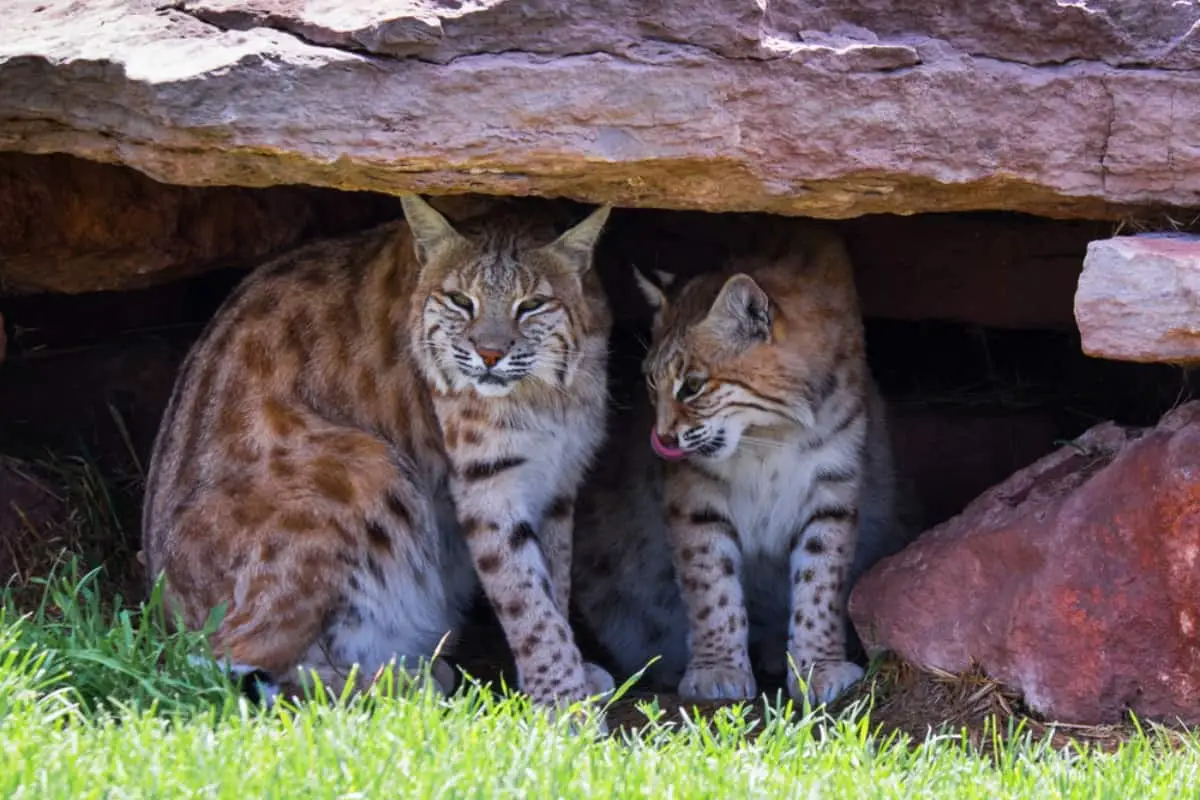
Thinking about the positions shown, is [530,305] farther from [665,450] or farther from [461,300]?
[665,450]

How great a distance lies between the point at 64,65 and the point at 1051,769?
2902 millimetres

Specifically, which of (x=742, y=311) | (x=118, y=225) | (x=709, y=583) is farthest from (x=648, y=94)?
(x=118, y=225)

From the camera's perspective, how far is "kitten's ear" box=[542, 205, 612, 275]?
4910 millimetres

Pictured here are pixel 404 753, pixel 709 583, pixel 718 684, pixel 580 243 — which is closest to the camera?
pixel 404 753

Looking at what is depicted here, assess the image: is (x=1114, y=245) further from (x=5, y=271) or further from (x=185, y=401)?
(x=5, y=271)

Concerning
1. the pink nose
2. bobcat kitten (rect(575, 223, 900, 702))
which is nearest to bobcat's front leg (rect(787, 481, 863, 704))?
bobcat kitten (rect(575, 223, 900, 702))

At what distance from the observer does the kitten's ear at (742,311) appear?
16.3 ft

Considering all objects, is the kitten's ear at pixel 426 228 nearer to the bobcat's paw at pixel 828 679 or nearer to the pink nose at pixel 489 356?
the pink nose at pixel 489 356

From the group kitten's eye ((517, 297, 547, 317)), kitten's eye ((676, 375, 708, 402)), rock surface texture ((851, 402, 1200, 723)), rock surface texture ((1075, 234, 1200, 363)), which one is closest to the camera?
rock surface texture ((1075, 234, 1200, 363))

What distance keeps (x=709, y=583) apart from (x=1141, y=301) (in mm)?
1819

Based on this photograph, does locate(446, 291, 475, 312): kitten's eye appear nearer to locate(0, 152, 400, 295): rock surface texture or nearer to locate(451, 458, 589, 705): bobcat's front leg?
locate(451, 458, 589, 705): bobcat's front leg

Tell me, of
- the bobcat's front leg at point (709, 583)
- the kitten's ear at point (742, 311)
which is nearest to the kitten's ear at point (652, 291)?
the kitten's ear at point (742, 311)

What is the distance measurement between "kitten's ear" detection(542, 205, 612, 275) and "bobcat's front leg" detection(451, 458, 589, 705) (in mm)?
639

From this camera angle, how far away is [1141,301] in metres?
3.93
